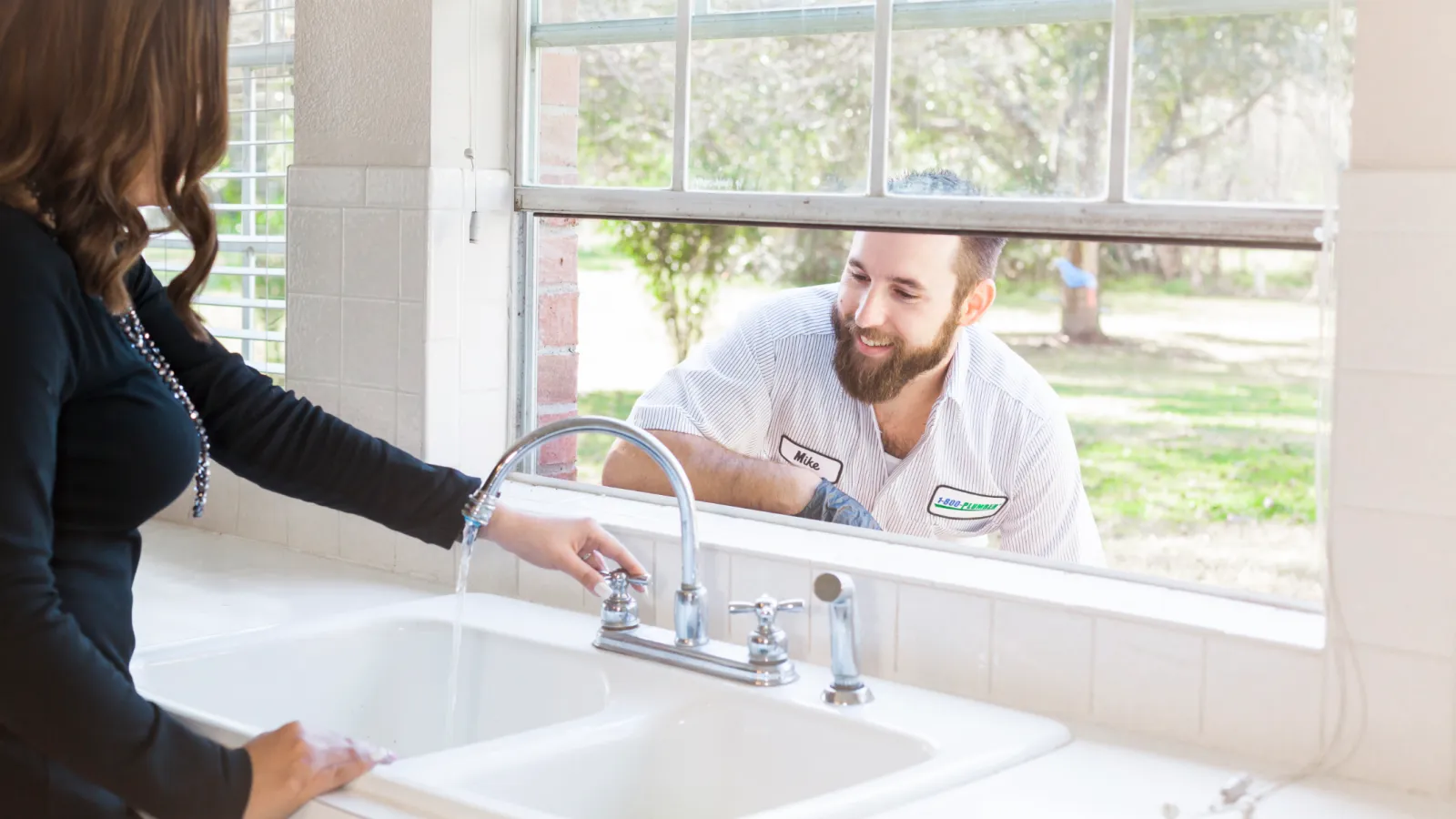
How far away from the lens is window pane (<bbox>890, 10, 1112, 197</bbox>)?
199 cm

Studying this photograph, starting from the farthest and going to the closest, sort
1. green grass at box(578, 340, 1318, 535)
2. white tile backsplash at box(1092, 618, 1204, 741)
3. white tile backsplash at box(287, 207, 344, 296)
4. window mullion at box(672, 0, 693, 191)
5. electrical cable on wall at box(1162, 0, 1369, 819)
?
green grass at box(578, 340, 1318, 535)
white tile backsplash at box(287, 207, 344, 296)
window mullion at box(672, 0, 693, 191)
white tile backsplash at box(1092, 618, 1204, 741)
electrical cable on wall at box(1162, 0, 1369, 819)

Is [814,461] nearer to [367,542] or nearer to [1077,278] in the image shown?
[367,542]

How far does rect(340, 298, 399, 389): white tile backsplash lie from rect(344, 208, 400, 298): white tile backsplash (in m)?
0.02

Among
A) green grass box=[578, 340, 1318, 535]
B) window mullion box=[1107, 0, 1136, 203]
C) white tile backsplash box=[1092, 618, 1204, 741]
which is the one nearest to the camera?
white tile backsplash box=[1092, 618, 1204, 741]

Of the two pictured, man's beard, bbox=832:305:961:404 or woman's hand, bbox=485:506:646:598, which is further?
man's beard, bbox=832:305:961:404

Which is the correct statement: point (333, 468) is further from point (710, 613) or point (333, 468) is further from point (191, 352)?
point (710, 613)

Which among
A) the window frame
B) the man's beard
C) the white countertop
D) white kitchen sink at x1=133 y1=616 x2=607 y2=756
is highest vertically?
the window frame

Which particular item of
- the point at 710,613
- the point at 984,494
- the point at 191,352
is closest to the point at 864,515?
the point at 984,494

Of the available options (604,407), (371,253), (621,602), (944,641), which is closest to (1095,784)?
(944,641)

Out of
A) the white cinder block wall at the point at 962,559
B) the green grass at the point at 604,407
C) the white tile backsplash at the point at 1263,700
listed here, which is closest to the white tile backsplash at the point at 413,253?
the white cinder block wall at the point at 962,559

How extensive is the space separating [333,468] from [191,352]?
0.22 metres

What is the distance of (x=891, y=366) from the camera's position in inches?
124

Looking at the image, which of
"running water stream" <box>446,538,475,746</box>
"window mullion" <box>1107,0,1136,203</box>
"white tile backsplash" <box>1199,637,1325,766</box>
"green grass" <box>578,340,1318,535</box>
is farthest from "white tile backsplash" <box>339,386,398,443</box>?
"green grass" <box>578,340,1318,535</box>

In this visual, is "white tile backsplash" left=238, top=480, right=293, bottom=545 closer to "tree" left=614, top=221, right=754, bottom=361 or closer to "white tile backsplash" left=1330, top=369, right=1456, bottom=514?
"tree" left=614, top=221, right=754, bottom=361
